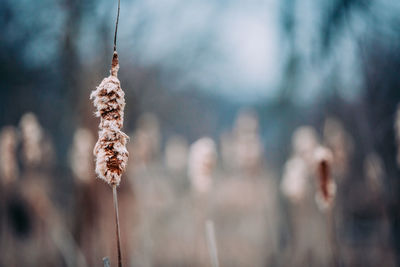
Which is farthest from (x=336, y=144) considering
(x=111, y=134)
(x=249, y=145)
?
(x=111, y=134)

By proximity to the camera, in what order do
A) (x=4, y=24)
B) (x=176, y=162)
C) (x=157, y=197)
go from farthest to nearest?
1. (x=176, y=162)
2. (x=157, y=197)
3. (x=4, y=24)

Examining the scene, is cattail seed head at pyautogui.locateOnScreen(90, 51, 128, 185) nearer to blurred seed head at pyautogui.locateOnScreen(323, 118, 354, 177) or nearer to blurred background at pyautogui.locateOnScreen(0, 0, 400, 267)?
blurred background at pyautogui.locateOnScreen(0, 0, 400, 267)

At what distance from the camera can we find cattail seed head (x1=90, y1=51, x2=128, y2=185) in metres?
0.92

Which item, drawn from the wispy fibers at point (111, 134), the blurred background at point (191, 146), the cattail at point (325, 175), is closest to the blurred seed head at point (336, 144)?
the blurred background at point (191, 146)

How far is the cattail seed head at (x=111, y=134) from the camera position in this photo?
92cm

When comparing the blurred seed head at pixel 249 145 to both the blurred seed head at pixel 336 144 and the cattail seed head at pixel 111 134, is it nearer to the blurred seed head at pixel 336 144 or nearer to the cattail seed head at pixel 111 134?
the blurred seed head at pixel 336 144

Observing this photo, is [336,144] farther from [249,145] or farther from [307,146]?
[249,145]

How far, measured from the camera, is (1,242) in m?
3.44

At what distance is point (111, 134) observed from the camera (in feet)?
3.02

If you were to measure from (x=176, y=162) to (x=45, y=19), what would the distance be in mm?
3252

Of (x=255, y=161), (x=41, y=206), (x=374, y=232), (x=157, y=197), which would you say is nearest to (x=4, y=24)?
(x=41, y=206)

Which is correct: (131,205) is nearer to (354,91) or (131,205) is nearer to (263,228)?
(263,228)

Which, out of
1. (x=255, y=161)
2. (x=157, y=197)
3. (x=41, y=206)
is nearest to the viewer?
(x=41, y=206)

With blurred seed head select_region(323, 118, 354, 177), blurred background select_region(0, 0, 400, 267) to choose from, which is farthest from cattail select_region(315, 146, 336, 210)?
blurred seed head select_region(323, 118, 354, 177)
